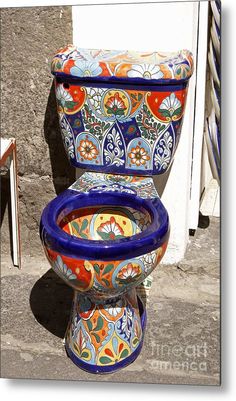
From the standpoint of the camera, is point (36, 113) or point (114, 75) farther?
point (36, 113)

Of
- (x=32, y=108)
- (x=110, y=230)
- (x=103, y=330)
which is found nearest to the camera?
(x=103, y=330)

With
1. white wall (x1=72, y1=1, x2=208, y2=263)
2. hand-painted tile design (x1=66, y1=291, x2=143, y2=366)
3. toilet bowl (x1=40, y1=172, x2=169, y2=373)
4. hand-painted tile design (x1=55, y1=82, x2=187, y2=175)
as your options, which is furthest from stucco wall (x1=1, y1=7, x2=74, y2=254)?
hand-painted tile design (x1=66, y1=291, x2=143, y2=366)

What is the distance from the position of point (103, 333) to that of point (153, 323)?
23 centimetres

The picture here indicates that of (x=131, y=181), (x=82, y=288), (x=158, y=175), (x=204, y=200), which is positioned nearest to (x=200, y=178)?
(x=204, y=200)

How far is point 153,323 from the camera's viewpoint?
7.34ft

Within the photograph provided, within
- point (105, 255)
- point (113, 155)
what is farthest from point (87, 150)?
point (105, 255)

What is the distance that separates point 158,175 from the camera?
91.7 inches

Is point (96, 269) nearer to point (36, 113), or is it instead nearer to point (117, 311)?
point (117, 311)

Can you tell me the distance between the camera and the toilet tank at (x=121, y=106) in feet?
6.81

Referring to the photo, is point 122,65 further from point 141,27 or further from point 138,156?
point 138,156

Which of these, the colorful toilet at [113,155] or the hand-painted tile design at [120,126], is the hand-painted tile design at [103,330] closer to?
the colorful toilet at [113,155]

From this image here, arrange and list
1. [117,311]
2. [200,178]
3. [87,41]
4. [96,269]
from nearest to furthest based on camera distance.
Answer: [96,269], [117,311], [87,41], [200,178]

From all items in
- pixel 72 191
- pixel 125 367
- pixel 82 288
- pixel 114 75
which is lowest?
pixel 125 367

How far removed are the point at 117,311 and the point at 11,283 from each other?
507mm
